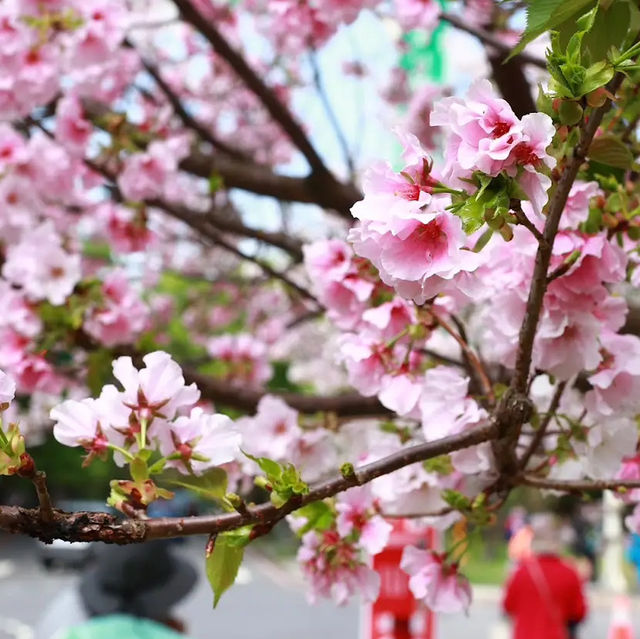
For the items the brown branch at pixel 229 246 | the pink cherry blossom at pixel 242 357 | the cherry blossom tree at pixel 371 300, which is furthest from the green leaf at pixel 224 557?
the pink cherry blossom at pixel 242 357

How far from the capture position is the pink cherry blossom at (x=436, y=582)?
1.54 m

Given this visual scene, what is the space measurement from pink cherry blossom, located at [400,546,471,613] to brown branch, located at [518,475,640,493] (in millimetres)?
229

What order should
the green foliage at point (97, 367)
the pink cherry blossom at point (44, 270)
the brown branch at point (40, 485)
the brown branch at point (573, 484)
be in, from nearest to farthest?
the brown branch at point (40, 485) < the brown branch at point (573, 484) < the pink cherry blossom at point (44, 270) < the green foliage at point (97, 367)

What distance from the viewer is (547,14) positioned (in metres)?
1.04

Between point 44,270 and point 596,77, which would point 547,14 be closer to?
point 596,77

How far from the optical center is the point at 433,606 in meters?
1.55

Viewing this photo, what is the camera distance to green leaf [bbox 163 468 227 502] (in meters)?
1.15

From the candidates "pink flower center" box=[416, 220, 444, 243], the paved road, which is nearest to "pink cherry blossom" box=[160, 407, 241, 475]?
"pink flower center" box=[416, 220, 444, 243]

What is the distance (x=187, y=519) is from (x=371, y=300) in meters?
0.79

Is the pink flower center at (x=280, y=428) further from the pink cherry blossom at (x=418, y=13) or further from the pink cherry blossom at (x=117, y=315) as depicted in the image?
the pink cherry blossom at (x=418, y=13)

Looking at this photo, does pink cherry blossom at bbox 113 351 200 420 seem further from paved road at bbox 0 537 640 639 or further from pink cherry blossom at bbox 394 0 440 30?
paved road at bbox 0 537 640 639

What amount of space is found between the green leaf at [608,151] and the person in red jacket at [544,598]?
4084 mm

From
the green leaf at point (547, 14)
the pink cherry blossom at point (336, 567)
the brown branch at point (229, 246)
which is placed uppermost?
the brown branch at point (229, 246)

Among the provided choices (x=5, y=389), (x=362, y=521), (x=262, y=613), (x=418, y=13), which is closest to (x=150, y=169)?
(x=418, y=13)
